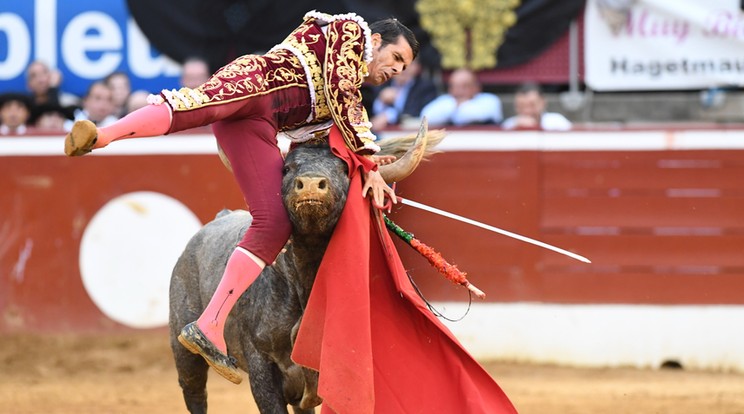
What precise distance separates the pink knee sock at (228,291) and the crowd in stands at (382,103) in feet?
12.0

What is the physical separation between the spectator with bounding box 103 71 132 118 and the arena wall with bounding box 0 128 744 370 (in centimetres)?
61

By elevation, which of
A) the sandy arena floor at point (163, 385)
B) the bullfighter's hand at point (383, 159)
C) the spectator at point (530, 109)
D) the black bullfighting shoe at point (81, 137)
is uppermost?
the black bullfighting shoe at point (81, 137)

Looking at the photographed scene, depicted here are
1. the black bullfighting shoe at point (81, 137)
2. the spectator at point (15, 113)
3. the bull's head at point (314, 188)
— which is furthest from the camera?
the spectator at point (15, 113)

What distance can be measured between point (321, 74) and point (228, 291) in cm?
77

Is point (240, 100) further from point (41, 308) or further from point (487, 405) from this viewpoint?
point (41, 308)

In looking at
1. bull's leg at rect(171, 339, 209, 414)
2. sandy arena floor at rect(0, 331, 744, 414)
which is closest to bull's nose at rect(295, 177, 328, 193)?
bull's leg at rect(171, 339, 209, 414)

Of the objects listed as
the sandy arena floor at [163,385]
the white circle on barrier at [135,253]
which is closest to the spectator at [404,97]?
the white circle on barrier at [135,253]

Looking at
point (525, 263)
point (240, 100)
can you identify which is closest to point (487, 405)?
point (240, 100)

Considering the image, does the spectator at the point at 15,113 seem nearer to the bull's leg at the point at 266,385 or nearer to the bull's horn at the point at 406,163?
the bull's leg at the point at 266,385

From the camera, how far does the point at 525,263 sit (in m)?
7.59

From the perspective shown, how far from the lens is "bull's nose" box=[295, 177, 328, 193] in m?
3.89

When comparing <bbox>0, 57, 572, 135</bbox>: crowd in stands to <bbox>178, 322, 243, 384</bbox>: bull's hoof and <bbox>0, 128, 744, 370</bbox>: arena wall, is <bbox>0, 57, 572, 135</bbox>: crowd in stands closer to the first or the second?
<bbox>0, 128, 744, 370</bbox>: arena wall

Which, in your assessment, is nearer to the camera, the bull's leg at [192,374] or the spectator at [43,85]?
the bull's leg at [192,374]

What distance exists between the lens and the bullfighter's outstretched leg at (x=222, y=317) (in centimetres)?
410
